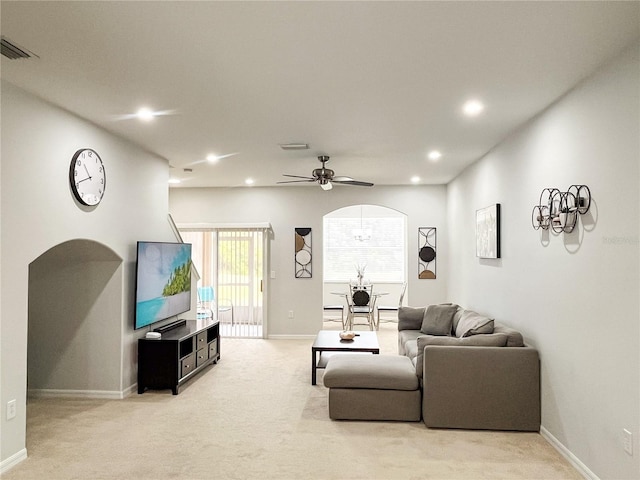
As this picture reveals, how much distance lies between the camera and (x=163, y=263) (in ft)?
18.3

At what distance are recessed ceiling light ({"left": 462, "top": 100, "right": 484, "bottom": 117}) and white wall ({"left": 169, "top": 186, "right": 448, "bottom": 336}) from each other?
432 centimetres

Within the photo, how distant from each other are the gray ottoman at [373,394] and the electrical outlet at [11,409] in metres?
2.33

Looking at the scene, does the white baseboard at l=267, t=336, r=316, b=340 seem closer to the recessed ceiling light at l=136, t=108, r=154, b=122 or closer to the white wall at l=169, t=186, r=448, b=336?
the white wall at l=169, t=186, r=448, b=336

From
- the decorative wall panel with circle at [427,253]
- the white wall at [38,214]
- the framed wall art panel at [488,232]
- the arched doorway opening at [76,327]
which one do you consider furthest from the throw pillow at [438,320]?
the arched doorway opening at [76,327]

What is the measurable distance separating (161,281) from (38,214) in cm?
203

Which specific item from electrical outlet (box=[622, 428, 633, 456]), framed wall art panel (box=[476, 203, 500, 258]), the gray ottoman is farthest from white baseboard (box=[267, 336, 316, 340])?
electrical outlet (box=[622, 428, 633, 456])

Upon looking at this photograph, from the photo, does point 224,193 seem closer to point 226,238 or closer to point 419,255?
point 226,238

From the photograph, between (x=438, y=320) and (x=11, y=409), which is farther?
(x=438, y=320)

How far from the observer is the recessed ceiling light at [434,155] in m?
5.74

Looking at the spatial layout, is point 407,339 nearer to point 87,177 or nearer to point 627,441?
point 627,441

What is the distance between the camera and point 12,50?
2.82m

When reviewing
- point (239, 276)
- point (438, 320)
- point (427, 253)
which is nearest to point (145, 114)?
point (438, 320)

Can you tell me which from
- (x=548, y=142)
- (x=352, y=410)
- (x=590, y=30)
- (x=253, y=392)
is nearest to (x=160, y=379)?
(x=253, y=392)

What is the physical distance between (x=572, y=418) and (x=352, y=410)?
5.58 feet
